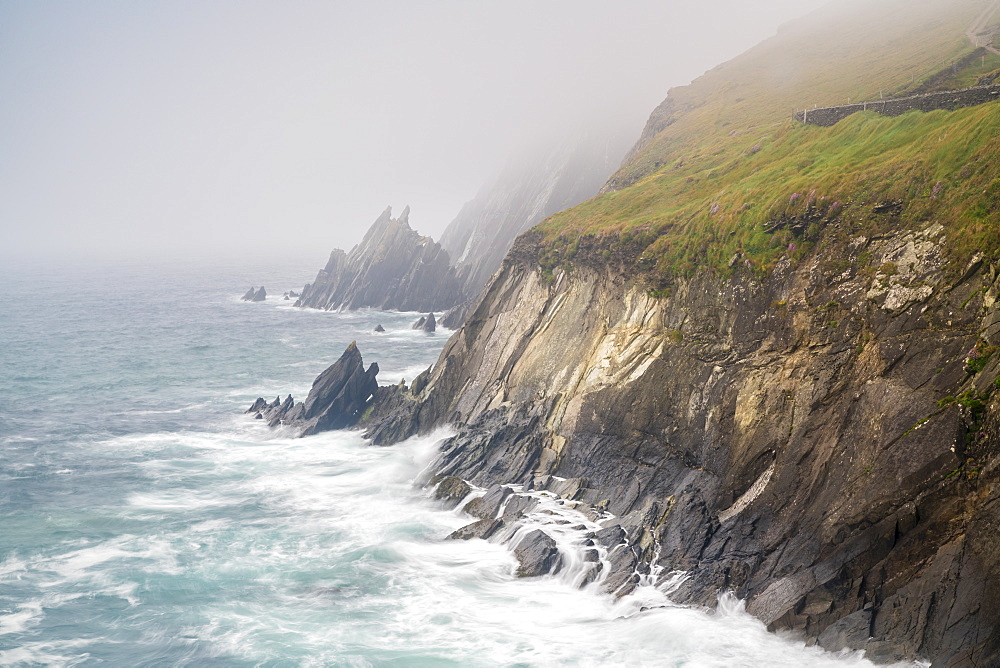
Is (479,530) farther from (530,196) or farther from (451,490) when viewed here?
(530,196)

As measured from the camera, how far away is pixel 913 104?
111 feet

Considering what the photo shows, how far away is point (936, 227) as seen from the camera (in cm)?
2414

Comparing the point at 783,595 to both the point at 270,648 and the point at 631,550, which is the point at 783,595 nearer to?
the point at 631,550

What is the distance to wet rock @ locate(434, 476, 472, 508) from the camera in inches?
1423

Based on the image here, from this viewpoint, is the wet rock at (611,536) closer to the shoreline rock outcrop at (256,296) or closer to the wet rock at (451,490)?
the wet rock at (451,490)

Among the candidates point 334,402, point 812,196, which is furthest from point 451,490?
point 812,196

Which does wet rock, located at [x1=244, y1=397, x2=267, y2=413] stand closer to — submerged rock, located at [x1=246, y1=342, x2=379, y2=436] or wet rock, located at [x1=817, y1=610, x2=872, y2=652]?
submerged rock, located at [x1=246, y1=342, x2=379, y2=436]

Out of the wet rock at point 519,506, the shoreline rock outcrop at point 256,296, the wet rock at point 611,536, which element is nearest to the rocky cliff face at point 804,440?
the wet rock at point 611,536

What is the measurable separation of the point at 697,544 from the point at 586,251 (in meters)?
21.1

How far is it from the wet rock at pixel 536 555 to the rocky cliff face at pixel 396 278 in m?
92.3

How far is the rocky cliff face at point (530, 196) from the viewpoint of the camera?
5443 inches

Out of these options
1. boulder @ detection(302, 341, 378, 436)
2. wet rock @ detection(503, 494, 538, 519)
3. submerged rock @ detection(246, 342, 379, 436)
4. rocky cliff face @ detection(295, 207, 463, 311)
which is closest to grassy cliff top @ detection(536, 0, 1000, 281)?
wet rock @ detection(503, 494, 538, 519)

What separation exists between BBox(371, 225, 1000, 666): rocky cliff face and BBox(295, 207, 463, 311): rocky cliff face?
278 feet

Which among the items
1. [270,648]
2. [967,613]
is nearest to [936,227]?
[967,613]
